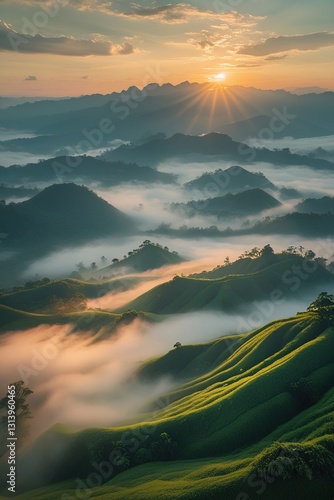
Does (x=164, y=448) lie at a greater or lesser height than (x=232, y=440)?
greater

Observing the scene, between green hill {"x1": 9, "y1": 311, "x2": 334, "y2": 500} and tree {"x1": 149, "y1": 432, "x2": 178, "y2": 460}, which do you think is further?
tree {"x1": 149, "y1": 432, "x2": 178, "y2": 460}

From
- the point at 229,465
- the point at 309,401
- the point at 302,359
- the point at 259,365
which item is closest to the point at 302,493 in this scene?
the point at 229,465

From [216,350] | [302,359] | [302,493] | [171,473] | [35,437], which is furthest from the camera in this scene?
[216,350]

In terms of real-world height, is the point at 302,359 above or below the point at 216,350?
below

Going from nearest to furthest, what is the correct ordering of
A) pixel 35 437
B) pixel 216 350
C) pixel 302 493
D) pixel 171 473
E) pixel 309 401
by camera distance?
pixel 302 493 < pixel 171 473 < pixel 309 401 < pixel 35 437 < pixel 216 350

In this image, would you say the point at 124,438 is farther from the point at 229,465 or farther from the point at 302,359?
the point at 302,359

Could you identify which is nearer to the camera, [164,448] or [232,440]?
[232,440]

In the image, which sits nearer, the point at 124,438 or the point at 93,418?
the point at 124,438

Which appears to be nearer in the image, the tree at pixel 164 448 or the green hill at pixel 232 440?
the green hill at pixel 232 440
